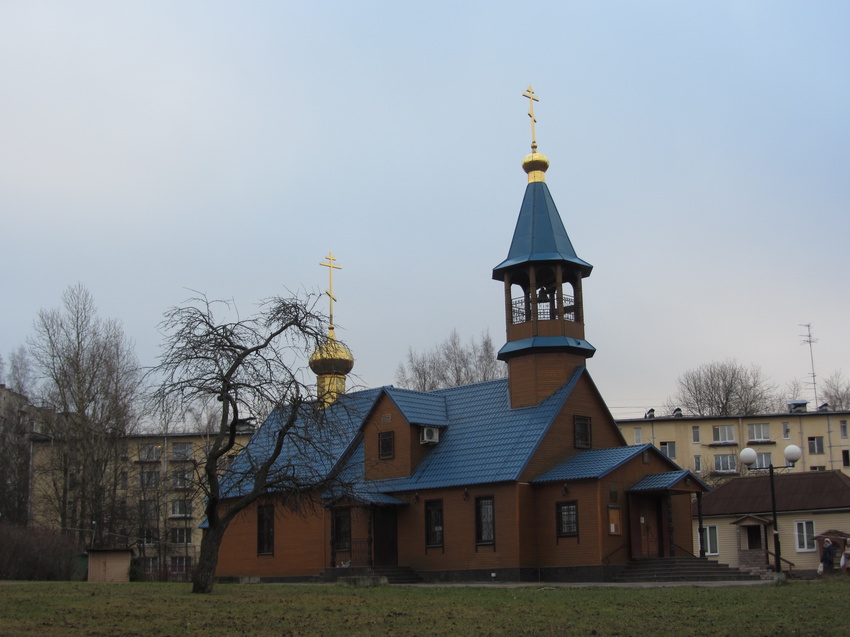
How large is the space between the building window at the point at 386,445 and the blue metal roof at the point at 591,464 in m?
6.11

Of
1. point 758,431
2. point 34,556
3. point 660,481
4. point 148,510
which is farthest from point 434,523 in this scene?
point 758,431

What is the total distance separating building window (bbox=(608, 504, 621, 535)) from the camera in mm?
29391

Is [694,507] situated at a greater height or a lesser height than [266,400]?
lesser

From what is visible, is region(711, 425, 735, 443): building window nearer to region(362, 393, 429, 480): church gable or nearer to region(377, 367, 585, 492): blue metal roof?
region(377, 367, 585, 492): blue metal roof

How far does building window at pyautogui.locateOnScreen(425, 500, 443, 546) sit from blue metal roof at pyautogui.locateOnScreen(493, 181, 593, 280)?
27.6 feet

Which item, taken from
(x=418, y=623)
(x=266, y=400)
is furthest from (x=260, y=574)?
(x=418, y=623)

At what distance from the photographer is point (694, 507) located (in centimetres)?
4112

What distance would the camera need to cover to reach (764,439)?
209 ft

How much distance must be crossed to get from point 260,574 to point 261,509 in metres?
2.41

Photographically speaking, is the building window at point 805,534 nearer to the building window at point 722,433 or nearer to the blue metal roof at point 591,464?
the blue metal roof at point 591,464

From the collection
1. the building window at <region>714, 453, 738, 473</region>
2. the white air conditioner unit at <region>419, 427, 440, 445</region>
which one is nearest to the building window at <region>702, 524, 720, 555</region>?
the white air conditioner unit at <region>419, 427, 440, 445</region>

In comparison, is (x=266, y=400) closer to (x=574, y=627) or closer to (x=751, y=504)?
(x=574, y=627)

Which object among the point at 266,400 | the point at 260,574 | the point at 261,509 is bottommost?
the point at 260,574

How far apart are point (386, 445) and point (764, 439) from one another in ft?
122
